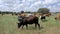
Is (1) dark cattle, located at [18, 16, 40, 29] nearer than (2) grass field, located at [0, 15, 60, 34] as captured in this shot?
No

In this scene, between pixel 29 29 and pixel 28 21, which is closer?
pixel 29 29

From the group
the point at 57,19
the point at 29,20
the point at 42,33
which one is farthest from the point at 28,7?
the point at 57,19

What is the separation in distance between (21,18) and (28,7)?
79 cm

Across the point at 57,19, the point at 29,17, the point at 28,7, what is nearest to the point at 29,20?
the point at 29,17

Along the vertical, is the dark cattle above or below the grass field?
above

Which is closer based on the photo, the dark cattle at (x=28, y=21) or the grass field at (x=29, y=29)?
the grass field at (x=29, y=29)

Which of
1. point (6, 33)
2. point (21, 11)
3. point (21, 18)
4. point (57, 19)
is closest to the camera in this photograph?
point (6, 33)

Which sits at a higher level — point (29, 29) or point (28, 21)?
point (28, 21)

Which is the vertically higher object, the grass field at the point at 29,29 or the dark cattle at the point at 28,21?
the dark cattle at the point at 28,21

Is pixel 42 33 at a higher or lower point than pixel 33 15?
lower

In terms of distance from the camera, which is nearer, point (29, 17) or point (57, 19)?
point (29, 17)

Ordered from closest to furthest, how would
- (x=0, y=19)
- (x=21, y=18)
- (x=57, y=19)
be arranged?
(x=21, y=18), (x=0, y=19), (x=57, y=19)

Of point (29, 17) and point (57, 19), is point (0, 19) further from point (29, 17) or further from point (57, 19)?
point (57, 19)

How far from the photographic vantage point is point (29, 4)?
24.8 feet
